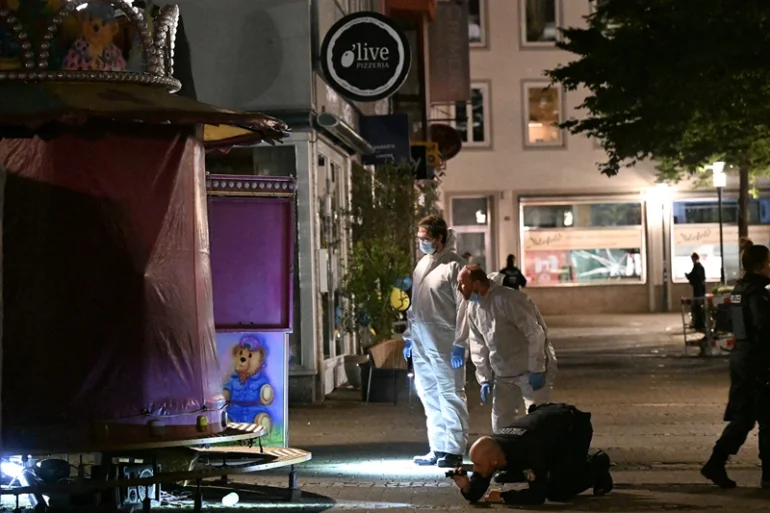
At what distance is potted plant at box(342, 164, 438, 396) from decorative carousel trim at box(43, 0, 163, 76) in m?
8.52

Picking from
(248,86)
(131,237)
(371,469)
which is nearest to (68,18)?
(131,237)

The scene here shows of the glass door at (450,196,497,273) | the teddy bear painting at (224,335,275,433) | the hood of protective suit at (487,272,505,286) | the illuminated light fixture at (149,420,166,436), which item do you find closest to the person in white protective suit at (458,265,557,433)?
the hood of protective suit at (487,272,505,286)

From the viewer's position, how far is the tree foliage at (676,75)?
65.3 ft

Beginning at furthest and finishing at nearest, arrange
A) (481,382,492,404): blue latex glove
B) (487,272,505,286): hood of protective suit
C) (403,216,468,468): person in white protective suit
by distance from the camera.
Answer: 1. (403,216,468,468): person in white protective suit
2. (487,272,505,286): hood of protective suit
3. (481,382,492,404): blue latex glove

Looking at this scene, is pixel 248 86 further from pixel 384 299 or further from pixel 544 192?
pixel 544 192

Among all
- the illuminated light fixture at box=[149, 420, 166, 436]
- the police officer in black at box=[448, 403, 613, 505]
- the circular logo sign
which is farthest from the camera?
the circular logo sign

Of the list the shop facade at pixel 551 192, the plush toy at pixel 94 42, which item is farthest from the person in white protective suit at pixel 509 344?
the shop facade at pixel 551 192

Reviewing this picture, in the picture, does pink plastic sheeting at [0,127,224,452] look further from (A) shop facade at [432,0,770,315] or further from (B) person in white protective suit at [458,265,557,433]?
(A) shop facade at [432,0,770,315]

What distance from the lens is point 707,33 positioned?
795 inches

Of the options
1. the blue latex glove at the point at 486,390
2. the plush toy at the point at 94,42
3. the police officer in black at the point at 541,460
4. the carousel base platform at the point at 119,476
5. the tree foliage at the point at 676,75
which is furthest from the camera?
the tree foliage at the point at 676,75

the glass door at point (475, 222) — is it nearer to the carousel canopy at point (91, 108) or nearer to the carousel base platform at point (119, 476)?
the carousel base platform at point (119, 476)

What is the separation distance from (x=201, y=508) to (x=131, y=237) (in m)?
1.97

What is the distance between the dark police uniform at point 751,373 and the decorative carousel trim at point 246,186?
3610mm

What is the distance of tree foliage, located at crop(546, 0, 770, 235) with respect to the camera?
1991cm
